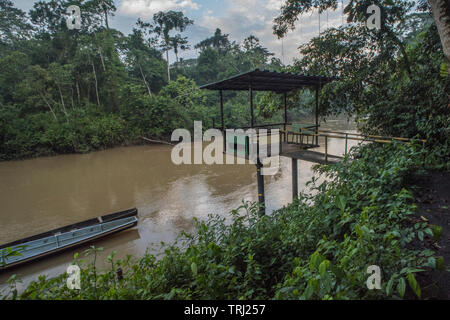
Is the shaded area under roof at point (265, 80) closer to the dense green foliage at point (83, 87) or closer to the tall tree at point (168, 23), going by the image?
the dense green foliage at point (83, 87)

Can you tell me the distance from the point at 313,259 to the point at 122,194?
1129 cm

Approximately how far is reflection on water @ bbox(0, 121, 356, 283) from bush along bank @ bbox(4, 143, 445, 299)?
16.4 ft

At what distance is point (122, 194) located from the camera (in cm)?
1147

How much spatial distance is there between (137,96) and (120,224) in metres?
19.6

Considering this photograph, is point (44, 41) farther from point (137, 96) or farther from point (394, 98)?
point (394, 98)

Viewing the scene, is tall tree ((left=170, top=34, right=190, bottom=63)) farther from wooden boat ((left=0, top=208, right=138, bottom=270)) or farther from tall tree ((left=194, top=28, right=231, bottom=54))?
wooden boat ((left=0, top=208, right=138, bottom=270))

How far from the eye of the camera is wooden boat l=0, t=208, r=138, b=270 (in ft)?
20.2

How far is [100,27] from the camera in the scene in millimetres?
25812

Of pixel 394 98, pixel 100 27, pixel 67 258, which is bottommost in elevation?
pixel 67 258

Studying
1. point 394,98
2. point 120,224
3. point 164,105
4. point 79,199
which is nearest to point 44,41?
point 164,105

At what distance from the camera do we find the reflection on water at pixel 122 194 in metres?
7.83

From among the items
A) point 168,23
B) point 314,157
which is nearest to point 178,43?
point 168,23

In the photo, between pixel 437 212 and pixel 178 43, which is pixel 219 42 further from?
pixel 437 212

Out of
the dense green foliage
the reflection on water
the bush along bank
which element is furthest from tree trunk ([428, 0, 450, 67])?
the dense green foliage
